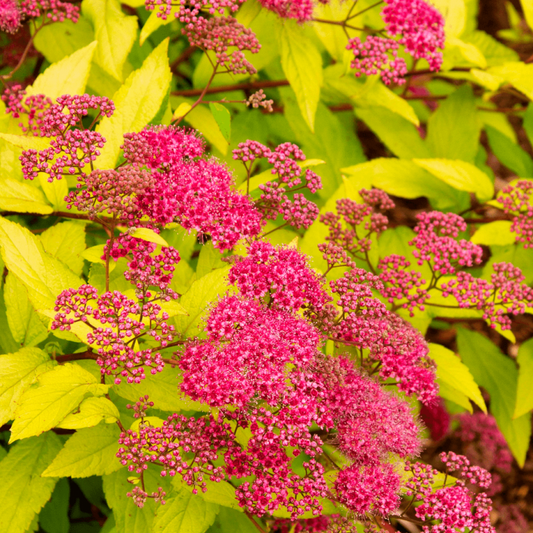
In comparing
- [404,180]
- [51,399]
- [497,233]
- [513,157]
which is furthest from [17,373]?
[513,157]

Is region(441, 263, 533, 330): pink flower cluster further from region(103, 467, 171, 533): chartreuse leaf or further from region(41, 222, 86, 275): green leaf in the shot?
region(41, 222, 86, 275): green leaf

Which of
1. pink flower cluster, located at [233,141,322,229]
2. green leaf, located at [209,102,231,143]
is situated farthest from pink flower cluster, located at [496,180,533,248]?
green leaf, located at [209,102,231,143]

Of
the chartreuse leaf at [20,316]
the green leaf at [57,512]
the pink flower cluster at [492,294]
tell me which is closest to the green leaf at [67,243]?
the chartreuse leaf at [20,316]

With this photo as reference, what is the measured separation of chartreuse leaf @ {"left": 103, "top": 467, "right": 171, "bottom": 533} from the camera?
2137 millimetres

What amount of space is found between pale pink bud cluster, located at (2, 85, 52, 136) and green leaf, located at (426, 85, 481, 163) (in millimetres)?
2476

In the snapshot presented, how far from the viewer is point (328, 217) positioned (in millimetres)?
2719

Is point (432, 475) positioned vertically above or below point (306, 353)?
below

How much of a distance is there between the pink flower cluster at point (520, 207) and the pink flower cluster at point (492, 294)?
43cm

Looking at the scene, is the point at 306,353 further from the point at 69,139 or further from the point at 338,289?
the point at 69,139

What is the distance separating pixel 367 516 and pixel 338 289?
88 cm

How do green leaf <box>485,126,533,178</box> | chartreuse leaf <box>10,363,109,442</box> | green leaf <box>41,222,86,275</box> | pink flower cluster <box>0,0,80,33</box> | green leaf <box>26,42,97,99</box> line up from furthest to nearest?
green leaf <box>485,126,533,178</box> < pink flower cluster <box>0,0,80,33</box> < green leaf <box>26,42,97,99</box> < green leaf <box>41,222,86,275</box> < chartreuse leaf <box>10,363,109,442</box>

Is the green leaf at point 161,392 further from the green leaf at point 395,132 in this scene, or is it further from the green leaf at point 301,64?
the green leaf at point 395,132

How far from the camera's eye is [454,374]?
2746 millimetres

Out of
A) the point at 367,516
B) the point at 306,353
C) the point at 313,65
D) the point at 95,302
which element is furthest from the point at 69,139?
the point at 367,516
